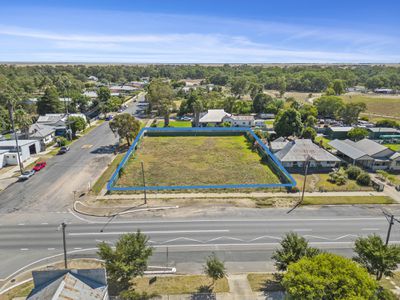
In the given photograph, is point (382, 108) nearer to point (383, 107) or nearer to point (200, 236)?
point (383, 107)

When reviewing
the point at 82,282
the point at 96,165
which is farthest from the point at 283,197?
the point at 96,165

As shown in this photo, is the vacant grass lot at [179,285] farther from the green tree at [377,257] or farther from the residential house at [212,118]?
the residential house at [212,118]

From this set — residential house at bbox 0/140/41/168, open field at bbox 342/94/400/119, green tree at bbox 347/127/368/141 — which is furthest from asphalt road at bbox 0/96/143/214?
open field at bbox 342/94/400/119

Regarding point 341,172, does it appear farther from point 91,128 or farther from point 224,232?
point 91,128

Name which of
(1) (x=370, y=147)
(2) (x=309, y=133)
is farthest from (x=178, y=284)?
(2) (x=309, y=133)

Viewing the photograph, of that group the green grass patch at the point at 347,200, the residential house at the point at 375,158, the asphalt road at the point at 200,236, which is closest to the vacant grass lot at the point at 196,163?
the green grass patch at the point at 347,200
